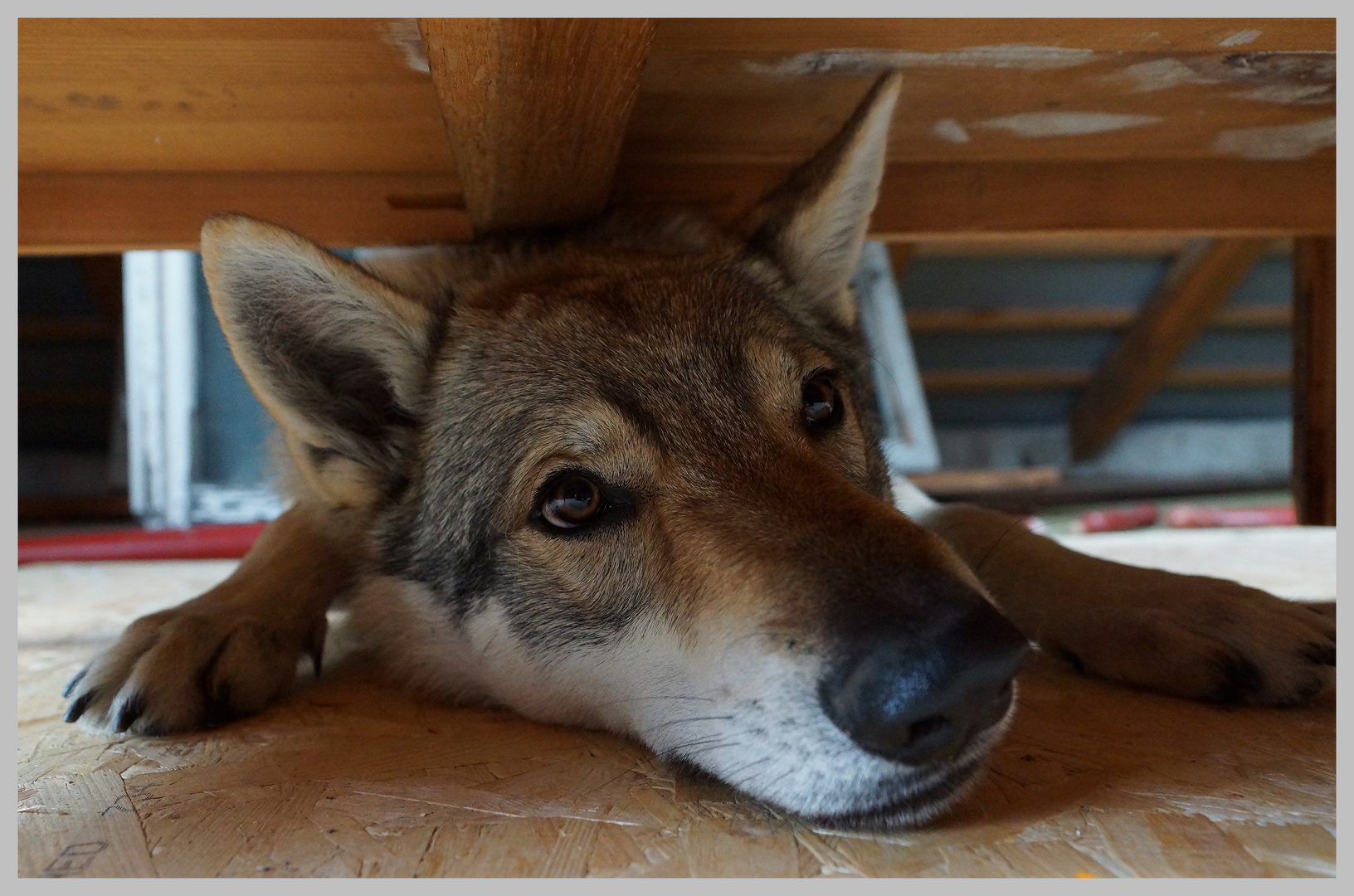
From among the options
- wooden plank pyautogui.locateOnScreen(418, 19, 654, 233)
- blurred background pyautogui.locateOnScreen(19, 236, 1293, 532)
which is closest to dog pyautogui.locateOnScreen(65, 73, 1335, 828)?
wooden plank pyautogui.locateOnScreen(418, 19, 654, 233)

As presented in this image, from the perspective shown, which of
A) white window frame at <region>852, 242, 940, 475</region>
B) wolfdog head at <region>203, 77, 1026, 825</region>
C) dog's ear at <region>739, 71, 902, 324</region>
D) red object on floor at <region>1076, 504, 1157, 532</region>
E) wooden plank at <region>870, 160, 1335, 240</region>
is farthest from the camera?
white window frame at <region>852, 242, 940, 475</region>

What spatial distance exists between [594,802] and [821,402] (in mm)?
1150

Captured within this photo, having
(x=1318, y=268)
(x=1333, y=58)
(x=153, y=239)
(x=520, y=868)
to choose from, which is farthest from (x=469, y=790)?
(x=1318, y=268)

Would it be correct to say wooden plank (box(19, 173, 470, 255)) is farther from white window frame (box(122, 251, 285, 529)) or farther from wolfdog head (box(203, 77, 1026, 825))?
white window frame (box(122, 251, 285, 529))

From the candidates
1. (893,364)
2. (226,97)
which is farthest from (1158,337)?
(226,97)

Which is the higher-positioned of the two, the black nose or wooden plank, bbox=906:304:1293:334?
wooden plank, bbox=906:304:1293:334

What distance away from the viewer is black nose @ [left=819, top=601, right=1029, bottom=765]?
5.08 ft

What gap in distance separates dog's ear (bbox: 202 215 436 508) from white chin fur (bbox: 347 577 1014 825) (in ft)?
1.28

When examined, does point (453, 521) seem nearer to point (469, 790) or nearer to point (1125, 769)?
point (469, 790)

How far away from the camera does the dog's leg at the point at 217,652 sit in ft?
7.79

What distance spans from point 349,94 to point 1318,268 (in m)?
5.08

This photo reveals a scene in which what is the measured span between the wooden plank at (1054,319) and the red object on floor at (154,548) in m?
7.92

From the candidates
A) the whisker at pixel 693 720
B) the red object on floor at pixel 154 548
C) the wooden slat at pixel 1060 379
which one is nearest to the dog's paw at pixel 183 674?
the whisker at pixel 693 720

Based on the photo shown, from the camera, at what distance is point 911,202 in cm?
379
